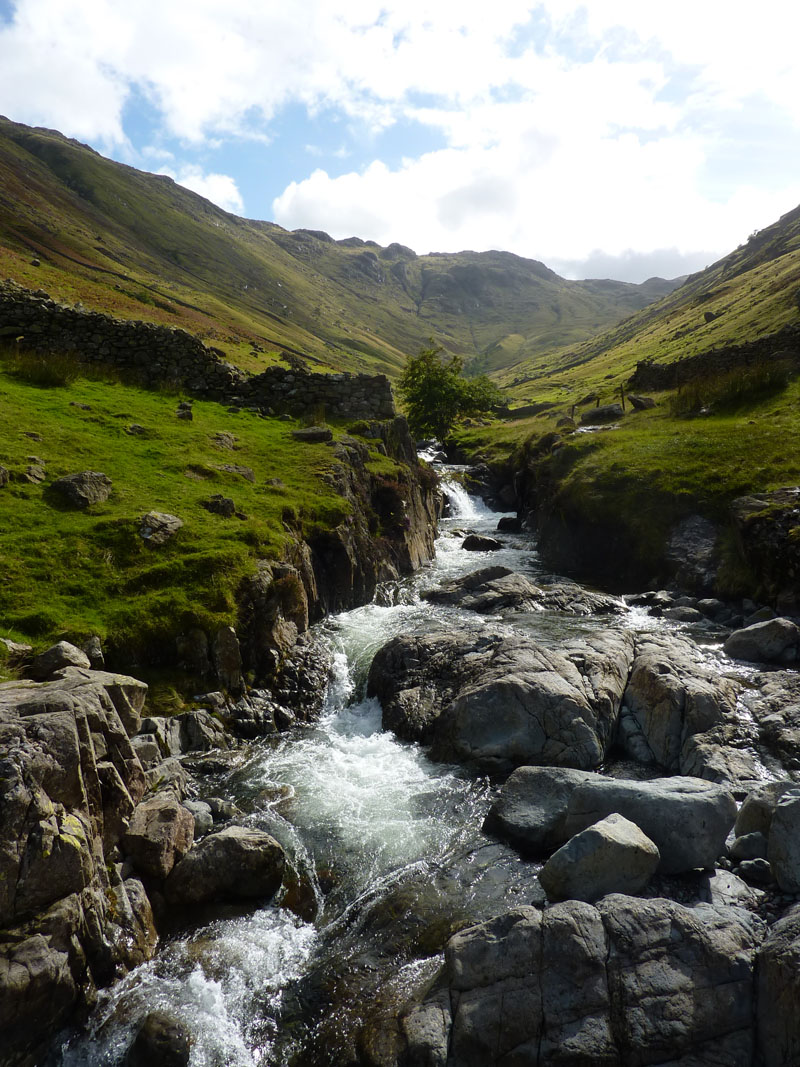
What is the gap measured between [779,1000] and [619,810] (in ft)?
11.9

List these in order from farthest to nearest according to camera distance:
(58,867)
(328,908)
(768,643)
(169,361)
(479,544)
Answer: (479,544) < (169,361) < (768,643) < (328,908) < (58,867)

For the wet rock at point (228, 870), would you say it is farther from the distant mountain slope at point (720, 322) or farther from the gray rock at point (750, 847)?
the distant mountain slope at point (720, 322)

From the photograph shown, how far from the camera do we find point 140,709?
1251 cm

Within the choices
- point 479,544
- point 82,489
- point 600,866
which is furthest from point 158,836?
point 479,544

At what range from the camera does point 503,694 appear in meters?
14.9

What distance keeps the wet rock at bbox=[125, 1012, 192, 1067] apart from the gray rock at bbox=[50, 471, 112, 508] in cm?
1484

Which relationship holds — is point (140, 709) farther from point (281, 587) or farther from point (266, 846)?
point (281, 587)

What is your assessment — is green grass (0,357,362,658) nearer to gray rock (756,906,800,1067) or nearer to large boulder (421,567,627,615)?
large boulder (421,567,627,615)

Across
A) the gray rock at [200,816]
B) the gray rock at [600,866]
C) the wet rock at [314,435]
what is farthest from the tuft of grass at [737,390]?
the gray rock at [200,816]

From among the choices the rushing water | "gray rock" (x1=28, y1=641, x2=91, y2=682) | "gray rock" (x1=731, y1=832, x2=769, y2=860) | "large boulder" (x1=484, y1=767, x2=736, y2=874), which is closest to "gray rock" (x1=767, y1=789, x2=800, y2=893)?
"gray rock" (x1=731, y1=832, x2=769, y2=860)

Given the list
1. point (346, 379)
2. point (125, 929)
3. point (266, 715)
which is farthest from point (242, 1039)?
point (346, 379)

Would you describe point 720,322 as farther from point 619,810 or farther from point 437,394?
point 619,810

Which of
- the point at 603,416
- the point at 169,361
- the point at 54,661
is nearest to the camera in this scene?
the point at 54,661

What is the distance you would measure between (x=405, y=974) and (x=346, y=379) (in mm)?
34485
